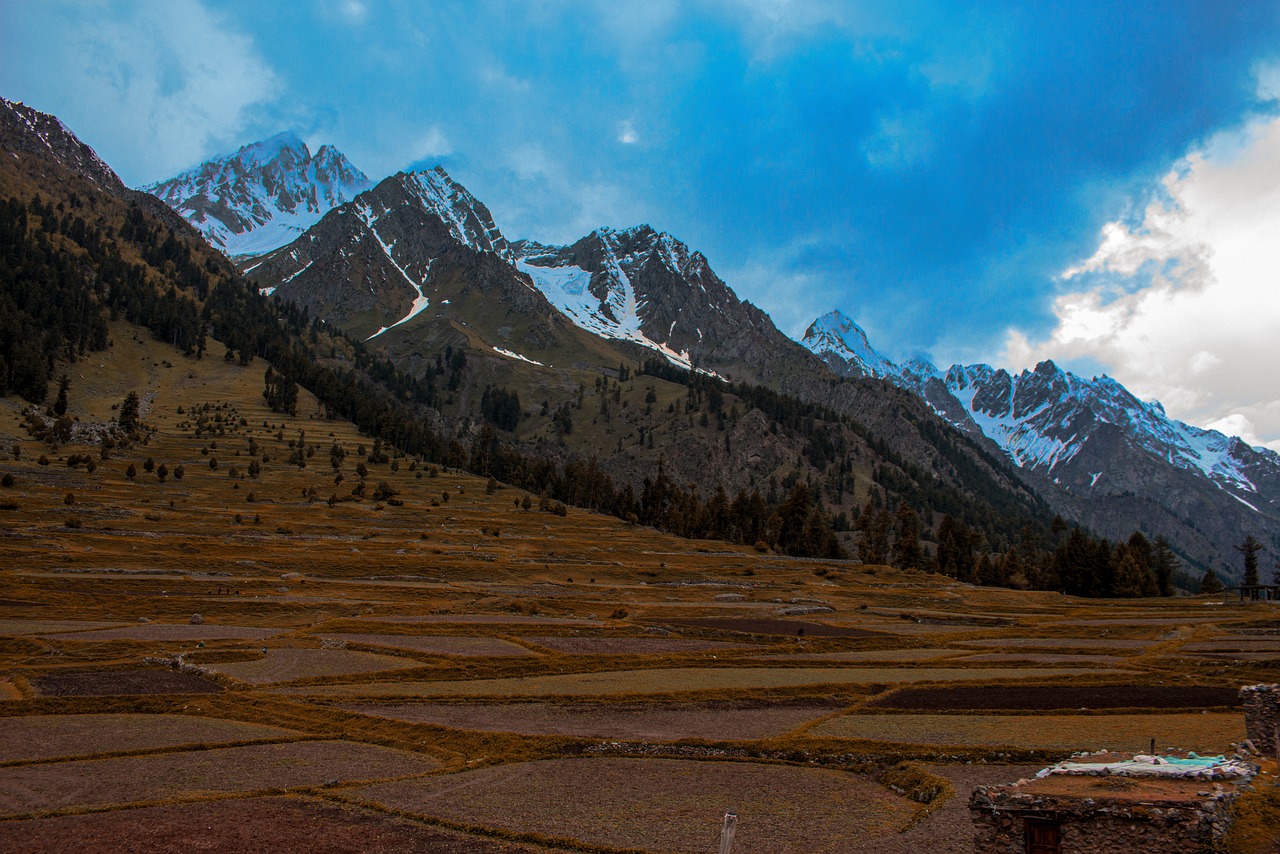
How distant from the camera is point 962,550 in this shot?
166m

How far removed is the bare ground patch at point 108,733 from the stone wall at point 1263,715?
3835cm

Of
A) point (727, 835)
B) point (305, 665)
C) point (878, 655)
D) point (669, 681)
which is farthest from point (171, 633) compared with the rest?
point (727, 835)

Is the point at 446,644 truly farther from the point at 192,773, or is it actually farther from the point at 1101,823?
the point at 1101,823

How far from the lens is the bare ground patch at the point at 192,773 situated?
23609 millimetres

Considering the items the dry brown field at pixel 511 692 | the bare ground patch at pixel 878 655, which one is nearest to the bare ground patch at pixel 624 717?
the dry brown field at pixel 511 692

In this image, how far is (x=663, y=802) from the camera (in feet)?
80.9

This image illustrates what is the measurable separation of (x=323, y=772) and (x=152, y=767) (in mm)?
6277

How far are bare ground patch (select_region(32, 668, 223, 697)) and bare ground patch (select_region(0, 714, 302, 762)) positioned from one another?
12.7ft

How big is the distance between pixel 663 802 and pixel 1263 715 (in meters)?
21.9

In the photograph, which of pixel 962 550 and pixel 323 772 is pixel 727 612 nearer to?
pixel 323 772

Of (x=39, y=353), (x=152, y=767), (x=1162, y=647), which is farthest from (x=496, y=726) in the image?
(x=39, y=353)

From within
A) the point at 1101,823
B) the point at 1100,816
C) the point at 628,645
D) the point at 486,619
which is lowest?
the point at 486,619

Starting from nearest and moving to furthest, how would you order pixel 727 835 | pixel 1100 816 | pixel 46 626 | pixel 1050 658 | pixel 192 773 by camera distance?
pixel 727 835, pixel 1100 816, pixel 192 773, pixel 46 626, pixel 1050 658

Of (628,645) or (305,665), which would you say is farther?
(628,645)
